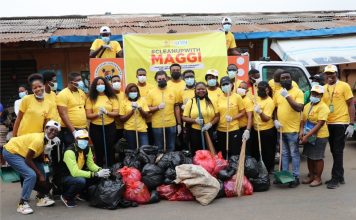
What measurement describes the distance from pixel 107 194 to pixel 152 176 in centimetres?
75

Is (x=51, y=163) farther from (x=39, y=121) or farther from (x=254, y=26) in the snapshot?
(x=254, y=26)

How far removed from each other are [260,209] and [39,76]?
360cm

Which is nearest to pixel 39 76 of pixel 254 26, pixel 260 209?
pixel 260 209

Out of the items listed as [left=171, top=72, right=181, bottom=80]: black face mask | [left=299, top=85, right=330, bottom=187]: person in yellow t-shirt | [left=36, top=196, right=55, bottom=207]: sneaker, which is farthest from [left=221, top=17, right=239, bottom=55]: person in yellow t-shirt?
[left=36, top=196, right=55, bottom=207]: sneaker

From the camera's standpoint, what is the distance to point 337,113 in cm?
640

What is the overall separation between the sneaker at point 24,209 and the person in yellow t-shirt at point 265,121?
369 cm

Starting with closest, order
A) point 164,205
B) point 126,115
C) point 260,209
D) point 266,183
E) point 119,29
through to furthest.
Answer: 1. point 260,209
2. point 164,205
3. point 266,183
4. point 126,115
5. point 119,29

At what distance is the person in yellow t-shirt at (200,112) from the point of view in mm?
6547

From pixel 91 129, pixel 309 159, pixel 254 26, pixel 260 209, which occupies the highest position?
pixel 254 26

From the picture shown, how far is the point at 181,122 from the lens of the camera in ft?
23.4

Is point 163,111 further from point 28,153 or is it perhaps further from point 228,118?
point 28,153

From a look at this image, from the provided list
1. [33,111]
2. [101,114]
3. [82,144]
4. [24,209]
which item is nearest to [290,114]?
[101,114]

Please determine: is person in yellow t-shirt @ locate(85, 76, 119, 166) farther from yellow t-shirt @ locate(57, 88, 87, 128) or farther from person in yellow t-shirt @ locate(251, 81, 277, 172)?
person in yellow t-shirt @ locate(251, 81, 277, 172)

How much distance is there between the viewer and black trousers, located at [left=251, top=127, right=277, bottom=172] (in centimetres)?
670
